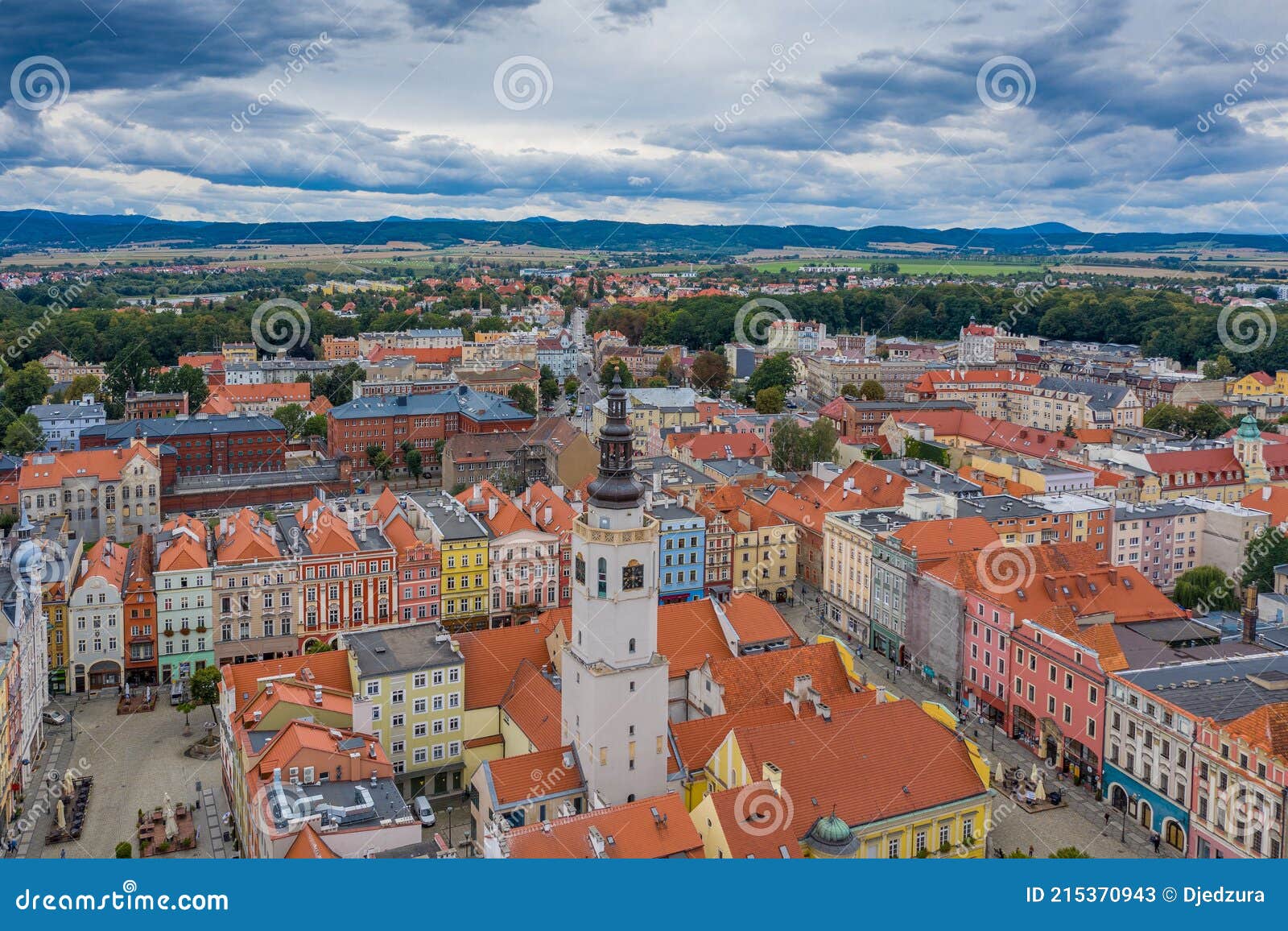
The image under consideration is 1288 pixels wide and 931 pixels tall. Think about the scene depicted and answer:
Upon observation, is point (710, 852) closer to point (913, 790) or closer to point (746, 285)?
point (913, 790)

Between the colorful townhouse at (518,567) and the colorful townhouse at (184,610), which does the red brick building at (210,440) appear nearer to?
the colorful townhouse at (518,567)

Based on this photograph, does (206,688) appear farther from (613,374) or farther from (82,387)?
(613,374)

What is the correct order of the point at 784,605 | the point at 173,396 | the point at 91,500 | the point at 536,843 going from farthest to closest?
1. the point at 173,396
2. the point at 91,500
3. the point at 784,605
4. the point at 536,843

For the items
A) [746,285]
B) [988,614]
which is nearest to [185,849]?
[988,614]

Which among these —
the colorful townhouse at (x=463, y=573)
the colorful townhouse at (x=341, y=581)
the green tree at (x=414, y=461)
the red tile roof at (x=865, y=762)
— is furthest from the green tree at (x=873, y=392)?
the red tile roof at (x=865, y=762)

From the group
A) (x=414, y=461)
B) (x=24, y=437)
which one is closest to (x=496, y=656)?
(x=414, y=461)

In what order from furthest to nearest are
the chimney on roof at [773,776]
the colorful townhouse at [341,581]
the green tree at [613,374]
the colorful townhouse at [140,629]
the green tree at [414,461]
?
the green tree at [613,374], the green tree at [414,461], the colorful townhouse at [341,581], the colorful townhouse at [140,629], the chimney on roof at [773,776]

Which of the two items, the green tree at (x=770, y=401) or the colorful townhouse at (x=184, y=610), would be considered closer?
the colorful townhouse at (x=184, y=610)
